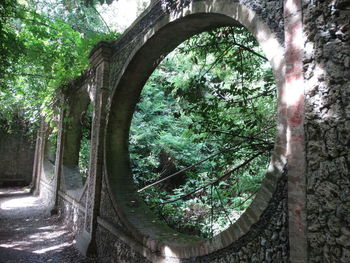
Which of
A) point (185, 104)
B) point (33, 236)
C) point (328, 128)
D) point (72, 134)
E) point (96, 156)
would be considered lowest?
point (33, 236)

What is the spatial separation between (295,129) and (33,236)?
21.1 feet

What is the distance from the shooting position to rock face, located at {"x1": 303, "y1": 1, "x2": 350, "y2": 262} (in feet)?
5.01

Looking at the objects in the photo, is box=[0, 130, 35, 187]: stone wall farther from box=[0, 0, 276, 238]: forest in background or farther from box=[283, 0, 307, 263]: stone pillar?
box=[283, 0, 307, 263]: stone pillar

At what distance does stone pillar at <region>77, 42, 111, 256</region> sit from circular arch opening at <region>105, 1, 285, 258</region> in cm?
23

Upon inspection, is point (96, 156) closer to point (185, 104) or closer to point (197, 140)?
point (197, 140)

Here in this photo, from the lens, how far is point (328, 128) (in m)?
1.62

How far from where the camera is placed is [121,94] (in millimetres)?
4867

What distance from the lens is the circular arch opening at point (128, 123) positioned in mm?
2037

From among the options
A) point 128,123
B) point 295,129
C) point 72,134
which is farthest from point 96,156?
point 295,129

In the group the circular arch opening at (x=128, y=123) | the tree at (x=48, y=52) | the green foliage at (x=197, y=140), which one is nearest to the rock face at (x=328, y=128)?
the circular arch opening at (x=128, y=123)

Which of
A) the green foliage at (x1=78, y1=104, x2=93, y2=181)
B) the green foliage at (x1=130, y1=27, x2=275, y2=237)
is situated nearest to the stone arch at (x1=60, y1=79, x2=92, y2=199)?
the green foliage at (x1=78, y1=104, x2=93, y2=181)

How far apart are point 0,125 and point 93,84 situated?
33.2 feet

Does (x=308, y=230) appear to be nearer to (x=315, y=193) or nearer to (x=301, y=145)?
(x=315, y=193)

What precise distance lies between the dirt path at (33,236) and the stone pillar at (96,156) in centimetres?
29
